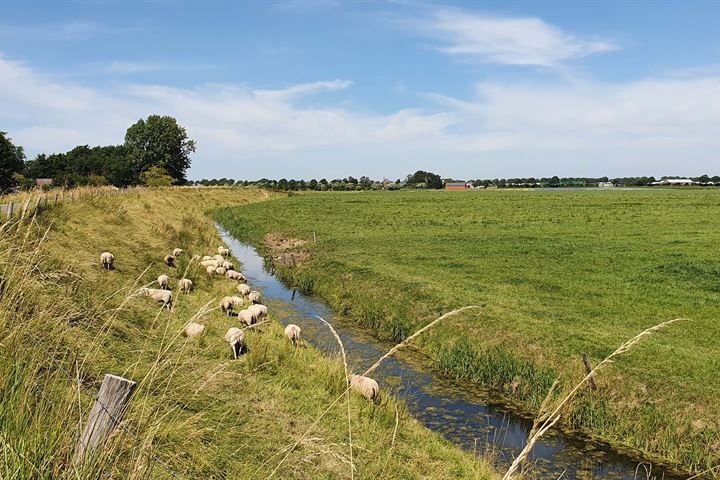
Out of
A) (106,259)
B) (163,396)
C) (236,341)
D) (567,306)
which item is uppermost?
(163,396)

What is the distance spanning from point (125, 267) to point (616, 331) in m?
16.8

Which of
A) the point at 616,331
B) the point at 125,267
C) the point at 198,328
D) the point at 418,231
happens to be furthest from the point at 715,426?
the point at 418,231

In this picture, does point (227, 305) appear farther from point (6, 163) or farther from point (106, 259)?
point (6, 163)

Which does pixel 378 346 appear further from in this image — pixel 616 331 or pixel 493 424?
pixel 616 331

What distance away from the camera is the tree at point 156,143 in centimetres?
10725

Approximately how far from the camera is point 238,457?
5980mm

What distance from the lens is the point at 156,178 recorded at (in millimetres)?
95000

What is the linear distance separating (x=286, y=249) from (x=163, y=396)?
31.3m

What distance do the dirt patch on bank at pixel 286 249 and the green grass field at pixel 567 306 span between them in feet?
2.00

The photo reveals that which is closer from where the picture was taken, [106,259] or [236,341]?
[236,341]

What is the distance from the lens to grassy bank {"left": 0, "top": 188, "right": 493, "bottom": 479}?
345 cm

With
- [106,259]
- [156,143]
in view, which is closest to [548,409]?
[106,259]

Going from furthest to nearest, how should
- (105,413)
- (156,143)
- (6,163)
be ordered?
1. (156,143)
2. (6,163)
3. (105,413)

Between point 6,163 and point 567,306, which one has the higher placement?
point 6,163
